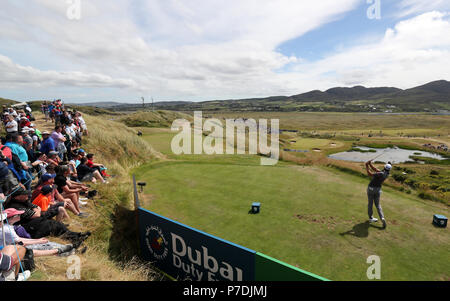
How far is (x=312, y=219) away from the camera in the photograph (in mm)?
8727

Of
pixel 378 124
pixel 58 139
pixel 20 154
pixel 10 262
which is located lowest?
pixel 10 262

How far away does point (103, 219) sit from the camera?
8.35 m

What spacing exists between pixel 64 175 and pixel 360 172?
16.3 metres

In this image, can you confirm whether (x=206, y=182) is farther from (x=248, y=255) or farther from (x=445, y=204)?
(x=445, y=204)

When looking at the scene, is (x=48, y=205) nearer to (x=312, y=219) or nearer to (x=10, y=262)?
(x=10, y=262)

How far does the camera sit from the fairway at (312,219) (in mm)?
6516

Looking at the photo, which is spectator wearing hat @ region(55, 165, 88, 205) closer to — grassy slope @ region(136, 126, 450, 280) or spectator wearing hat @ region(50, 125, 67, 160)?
grassy slope @ region(136, 126, 450, 280)

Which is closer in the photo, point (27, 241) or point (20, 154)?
point (27, 241)

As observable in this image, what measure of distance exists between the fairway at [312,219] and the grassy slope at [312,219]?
0.03m

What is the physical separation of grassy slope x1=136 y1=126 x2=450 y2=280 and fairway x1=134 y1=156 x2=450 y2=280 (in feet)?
0.09

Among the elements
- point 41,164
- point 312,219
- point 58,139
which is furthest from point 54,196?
point 312,219

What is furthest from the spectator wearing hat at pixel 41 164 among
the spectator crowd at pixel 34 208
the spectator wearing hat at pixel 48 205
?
the spectator wearing hat at pixel 48 205

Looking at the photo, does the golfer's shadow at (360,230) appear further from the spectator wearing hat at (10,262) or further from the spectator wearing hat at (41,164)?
the spectator wearing hat at (41,164)

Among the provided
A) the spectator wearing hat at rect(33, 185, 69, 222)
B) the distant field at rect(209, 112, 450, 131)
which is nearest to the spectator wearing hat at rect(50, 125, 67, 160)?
the spectator wearing hat at rect(33, 185, 69, 222)
